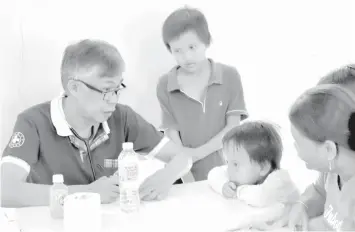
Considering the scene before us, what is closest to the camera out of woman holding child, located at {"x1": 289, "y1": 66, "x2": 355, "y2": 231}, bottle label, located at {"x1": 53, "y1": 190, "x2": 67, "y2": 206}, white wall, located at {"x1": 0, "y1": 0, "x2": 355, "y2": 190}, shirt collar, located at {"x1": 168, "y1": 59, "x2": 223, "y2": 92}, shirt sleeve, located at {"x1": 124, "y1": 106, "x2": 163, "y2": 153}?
woman holding child, located at {"x1": 289, "y1": 66, "x2": 355, "y2": 231}

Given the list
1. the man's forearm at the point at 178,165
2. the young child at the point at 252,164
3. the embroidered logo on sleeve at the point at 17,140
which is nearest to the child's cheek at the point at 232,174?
the young child at the point at 252,164

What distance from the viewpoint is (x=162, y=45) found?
2363 mm

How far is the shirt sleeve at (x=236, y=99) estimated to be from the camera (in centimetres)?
223

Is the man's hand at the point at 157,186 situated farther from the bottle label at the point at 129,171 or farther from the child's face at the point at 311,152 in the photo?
the child's face at the point at 311,152

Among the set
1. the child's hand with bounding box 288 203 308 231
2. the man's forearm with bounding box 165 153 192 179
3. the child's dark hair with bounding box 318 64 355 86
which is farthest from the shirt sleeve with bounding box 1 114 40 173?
the child's dark hair with bounding box 318 64 355 86

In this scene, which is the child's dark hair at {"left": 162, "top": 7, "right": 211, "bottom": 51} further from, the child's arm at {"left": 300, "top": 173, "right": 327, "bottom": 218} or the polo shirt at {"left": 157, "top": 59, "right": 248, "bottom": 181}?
the child's arm at {"left": 300, "top": 173, "right": 327, "bottom": 218}

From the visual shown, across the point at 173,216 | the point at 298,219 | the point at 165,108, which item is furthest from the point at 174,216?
the point at 165,108

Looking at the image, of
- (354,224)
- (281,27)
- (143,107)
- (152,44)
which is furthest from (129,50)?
(354,224)

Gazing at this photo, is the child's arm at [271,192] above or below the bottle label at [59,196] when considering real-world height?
below

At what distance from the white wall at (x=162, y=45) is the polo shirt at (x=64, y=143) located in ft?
1.25

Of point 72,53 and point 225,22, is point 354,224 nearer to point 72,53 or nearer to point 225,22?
point 72,53

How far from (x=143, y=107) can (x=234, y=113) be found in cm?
44

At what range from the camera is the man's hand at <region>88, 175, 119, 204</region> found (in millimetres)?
1594

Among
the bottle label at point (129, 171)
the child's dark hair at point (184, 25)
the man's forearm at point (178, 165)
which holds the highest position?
the child's dark hair at point (184, 25)
